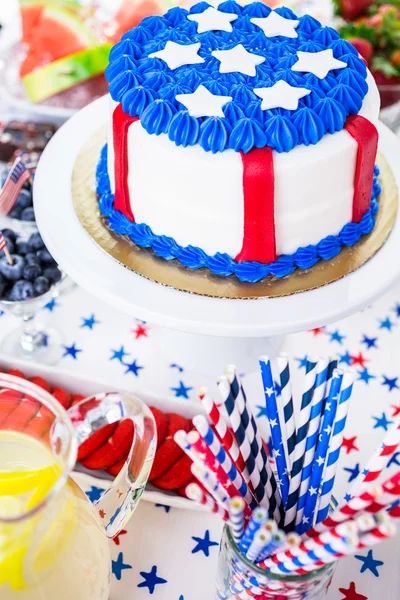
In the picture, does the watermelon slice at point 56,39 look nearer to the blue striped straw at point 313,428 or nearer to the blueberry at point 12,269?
the blueberry at point 12,269

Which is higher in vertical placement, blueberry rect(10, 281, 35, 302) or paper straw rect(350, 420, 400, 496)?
paper straw rect(350, 420, 400, 496)

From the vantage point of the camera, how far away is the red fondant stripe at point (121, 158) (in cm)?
125

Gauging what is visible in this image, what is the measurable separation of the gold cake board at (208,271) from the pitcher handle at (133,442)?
349mm

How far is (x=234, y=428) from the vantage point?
84 cm

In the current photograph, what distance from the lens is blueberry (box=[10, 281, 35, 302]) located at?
4.46 ft

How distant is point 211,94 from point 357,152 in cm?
28

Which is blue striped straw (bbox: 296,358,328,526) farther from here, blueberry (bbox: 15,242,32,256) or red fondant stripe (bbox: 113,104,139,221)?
blueberry (bbox: 15,242,32,256)

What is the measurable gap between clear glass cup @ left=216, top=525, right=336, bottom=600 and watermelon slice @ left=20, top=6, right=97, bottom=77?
1.70 meters

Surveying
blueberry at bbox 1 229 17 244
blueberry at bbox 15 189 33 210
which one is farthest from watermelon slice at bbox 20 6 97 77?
blueberry at bbox 1 229 17 244

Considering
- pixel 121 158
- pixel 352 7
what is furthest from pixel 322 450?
pixel 352 7

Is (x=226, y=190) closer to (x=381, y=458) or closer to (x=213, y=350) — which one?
(x=213, y=350)

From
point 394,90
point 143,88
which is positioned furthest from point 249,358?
point 394,90

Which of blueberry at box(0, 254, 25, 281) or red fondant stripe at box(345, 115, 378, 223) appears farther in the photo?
blueberry at box(0, 254, 25, 281)

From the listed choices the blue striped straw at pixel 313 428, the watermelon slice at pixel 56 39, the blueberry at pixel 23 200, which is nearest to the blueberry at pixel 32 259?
the blueberry at pixel 23 200
